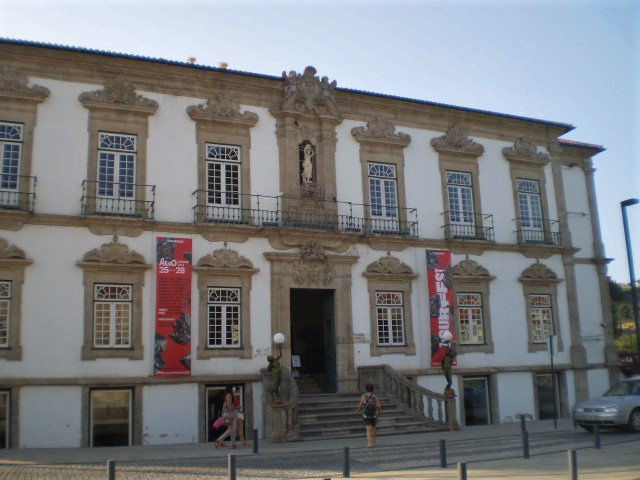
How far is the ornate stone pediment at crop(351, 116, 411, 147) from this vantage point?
859 inches

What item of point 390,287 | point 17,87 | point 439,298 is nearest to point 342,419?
point 390,287

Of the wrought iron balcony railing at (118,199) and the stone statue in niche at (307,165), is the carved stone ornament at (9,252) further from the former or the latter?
the stone statue in niche at (307,165)

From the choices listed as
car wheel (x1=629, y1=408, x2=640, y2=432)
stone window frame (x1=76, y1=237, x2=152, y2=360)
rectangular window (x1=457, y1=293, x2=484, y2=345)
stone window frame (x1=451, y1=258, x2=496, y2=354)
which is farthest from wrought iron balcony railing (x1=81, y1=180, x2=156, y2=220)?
car wheel (x1=629, y1=408, x2=640, y2=432)

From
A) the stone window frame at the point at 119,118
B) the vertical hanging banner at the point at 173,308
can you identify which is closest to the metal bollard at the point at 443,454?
the vertical hanging banner at the point at 173,308

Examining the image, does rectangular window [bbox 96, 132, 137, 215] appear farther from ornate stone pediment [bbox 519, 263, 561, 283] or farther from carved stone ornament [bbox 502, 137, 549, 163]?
ornate stone pediment [bbox 519, 263, 561, 283]

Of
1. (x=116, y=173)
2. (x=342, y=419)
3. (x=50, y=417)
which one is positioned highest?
(x=116, y=173)

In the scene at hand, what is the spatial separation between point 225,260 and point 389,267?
5.25m

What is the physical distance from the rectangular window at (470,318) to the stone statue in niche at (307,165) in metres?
6.32

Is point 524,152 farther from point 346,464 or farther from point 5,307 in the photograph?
point 5,307

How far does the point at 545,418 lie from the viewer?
22.9 meters

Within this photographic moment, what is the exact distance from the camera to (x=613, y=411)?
16938 millimetres

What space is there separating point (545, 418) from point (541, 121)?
10.5 metres

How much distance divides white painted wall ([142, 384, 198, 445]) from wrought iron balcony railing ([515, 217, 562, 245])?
12.4m

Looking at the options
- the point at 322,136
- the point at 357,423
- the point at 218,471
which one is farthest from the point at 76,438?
the point at 322,136
